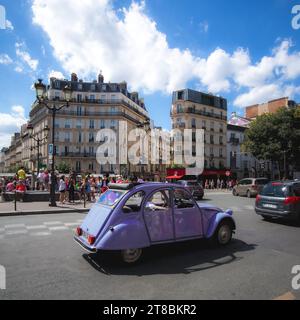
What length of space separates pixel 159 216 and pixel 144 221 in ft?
1.16

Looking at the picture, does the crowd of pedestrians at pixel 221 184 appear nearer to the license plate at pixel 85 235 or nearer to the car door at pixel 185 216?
the car door at pixel 185 216

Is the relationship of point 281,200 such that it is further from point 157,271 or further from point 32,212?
point 32,212

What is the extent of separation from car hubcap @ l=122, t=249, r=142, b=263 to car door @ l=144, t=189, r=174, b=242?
0.34 m

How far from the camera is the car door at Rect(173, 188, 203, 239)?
219 inches

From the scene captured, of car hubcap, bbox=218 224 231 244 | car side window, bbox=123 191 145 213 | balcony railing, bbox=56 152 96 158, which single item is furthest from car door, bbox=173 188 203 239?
balcony railing, bbox=56 152 96 158

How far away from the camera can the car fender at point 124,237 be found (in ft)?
15.4

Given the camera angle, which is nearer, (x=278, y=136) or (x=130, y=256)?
(x=130, y=256)

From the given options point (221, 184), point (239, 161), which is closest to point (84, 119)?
point (221, 184)

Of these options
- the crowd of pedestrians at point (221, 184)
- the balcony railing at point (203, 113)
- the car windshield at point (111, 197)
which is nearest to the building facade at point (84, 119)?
the balcony railing at point (203, 113)

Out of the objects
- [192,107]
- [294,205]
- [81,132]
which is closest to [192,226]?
[294,205]

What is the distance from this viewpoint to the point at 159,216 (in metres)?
5.31

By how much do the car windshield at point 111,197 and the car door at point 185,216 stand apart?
44.5 inches

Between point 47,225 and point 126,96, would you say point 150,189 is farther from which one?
point 126,96

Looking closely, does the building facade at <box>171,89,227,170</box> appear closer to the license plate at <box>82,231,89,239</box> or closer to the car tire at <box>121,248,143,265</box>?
the license plate at <box>82,231,89,239</box>
